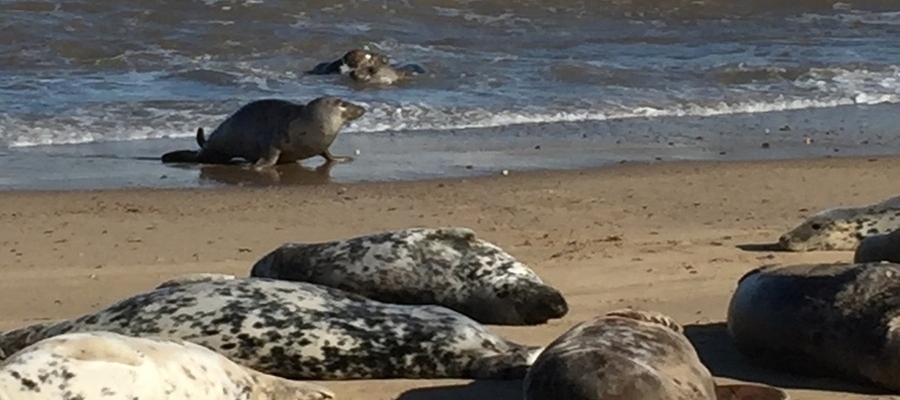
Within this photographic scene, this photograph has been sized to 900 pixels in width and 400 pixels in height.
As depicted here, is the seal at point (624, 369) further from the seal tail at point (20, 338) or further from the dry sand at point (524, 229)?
the seal tail at point (20, 338)

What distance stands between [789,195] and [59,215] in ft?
12.6

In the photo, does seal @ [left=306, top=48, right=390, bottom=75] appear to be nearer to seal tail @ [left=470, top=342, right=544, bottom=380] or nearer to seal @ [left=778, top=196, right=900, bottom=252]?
seal @ [left=778, top=196, right=900, bottom=252]

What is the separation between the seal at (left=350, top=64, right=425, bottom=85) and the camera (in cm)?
1426

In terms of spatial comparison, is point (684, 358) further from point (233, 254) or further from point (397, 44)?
point (397, 44)

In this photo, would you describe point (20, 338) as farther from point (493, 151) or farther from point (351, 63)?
point (351, 63)

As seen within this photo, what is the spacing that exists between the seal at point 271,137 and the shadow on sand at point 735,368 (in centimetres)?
544

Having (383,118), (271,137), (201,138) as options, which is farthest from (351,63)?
(201,138)

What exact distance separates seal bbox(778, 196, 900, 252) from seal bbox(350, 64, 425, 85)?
702 cm

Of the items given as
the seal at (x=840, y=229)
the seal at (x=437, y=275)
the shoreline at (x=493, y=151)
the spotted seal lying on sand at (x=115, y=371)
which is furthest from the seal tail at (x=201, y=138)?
the spotted seal lying on sand at (x=115, y=371)

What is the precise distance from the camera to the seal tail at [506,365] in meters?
5.03

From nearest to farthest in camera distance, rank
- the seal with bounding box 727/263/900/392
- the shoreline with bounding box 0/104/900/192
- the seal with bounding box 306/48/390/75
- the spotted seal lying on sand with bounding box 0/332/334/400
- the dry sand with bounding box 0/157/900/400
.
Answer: the spotted seal lying on sand with bounding box 0/332/334/400 < the seal with bounding box 727/263/900/392 < the dry sand with bounding box 0/157/900/400 < the shoreline with bounding box 0/104/900/192 < the seal with bounding box 306/48/390/75

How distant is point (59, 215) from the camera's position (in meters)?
8.73

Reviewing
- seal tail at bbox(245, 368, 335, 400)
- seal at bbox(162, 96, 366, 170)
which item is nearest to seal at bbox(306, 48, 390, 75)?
seal at bbox(162, 96, 366, 170)

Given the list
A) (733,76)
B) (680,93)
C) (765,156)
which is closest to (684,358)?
(765,156)
